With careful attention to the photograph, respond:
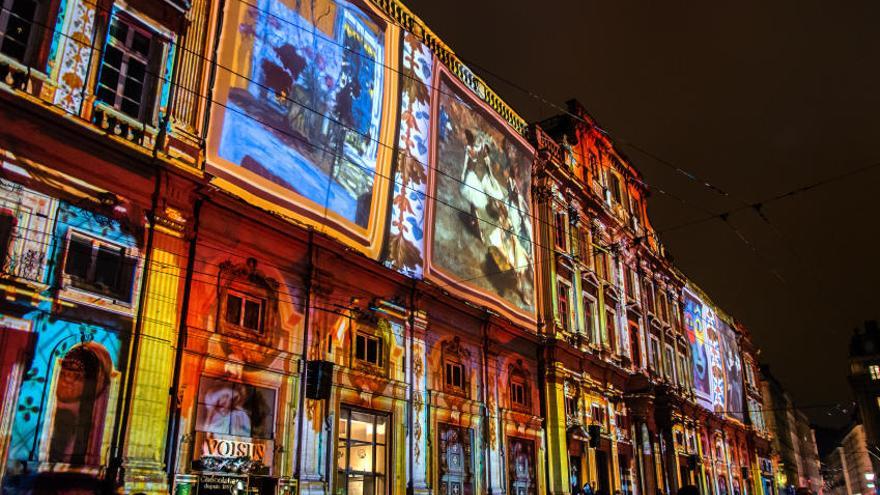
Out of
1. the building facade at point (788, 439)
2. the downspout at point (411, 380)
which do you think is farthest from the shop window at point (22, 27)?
the building facade at point (788, 439)

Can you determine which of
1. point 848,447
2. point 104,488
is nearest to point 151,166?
point 104,488

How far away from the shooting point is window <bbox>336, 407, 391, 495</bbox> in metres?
17.3

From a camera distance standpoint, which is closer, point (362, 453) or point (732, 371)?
point (362, 453)

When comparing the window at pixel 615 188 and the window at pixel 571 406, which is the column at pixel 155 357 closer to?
the window at pixel 571 406

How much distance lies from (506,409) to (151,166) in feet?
47.6

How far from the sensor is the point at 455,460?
21078mm

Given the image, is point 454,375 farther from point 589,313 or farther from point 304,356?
point 589,313

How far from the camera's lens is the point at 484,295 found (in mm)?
23656

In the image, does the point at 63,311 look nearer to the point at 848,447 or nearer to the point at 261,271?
the point at 261,271

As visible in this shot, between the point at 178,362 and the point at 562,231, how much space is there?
1957 centimetres

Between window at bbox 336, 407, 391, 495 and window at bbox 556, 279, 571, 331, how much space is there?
1179 cm

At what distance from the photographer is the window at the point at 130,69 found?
1387cm

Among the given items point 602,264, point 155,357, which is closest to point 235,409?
point 155,357

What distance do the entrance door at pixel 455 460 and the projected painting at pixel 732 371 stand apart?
3184cm
